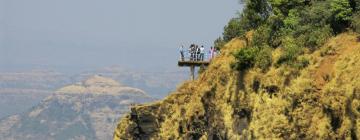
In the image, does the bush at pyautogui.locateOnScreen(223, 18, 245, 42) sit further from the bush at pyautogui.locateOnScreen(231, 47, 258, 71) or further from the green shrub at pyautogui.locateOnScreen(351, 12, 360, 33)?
the green shrub at pyautogui.locateOnScreen(351, 12, 360, 33)

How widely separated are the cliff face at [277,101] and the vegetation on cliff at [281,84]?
44mm

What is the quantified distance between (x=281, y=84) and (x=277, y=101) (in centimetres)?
90

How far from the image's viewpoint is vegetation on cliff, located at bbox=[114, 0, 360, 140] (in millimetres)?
31547

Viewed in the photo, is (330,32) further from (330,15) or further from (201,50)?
(201,50)

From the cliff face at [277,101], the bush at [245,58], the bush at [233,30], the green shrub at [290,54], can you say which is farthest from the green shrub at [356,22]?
the bush at [233,30]

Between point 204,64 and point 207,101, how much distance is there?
1144 centimetres

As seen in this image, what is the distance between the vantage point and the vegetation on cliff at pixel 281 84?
31.5 m

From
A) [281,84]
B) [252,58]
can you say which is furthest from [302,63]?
[252,58]

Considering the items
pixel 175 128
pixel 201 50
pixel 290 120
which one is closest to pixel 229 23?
pixel 201 50

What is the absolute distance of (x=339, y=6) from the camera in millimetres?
36000

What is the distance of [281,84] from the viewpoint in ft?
116

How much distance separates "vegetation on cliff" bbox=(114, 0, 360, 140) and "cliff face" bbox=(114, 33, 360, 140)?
1.8 inches

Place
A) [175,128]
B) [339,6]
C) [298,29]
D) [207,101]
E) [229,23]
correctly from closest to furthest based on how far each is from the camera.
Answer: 1. [339,6]
2. [298,29]
3. [207,101]
4. [175,128]
5. [229,23]

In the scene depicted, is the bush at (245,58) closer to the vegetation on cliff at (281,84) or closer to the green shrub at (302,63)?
the vegetation on cliff at (281,84)
